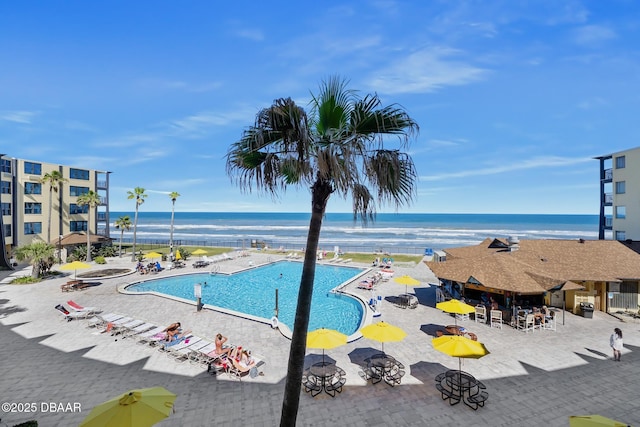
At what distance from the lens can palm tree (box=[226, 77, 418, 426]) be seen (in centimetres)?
440

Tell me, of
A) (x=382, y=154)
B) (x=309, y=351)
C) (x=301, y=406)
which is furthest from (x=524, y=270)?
(x=382, y=154)

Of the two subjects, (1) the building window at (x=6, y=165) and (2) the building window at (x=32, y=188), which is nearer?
(1) the building window at (x=6, y=165)

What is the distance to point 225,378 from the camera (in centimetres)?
990

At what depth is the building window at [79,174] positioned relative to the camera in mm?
36844

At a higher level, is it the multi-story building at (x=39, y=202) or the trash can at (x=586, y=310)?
the multi-story building at (x=39, y=202)

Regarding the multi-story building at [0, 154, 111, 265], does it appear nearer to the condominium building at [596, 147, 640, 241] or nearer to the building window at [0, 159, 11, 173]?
the building window at [0, 159, 11, 173]

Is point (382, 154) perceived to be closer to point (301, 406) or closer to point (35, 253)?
point (301, 406)

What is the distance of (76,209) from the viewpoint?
122 feet

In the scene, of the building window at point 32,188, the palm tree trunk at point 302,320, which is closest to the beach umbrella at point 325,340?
the palm tree trunk at point 302,320

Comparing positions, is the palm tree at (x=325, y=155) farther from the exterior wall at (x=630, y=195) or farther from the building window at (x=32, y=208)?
the building window at (x=32, y=208)

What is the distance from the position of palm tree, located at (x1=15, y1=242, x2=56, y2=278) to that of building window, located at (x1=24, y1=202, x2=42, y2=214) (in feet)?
35.4

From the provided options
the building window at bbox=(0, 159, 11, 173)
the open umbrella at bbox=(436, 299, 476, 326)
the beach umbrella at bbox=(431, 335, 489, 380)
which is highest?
the building window at bbox=(0, 159, 11, 173)

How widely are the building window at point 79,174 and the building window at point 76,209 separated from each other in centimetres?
362

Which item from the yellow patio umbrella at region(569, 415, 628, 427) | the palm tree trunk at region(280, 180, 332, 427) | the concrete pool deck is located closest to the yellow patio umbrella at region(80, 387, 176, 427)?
the concrete pool deck
